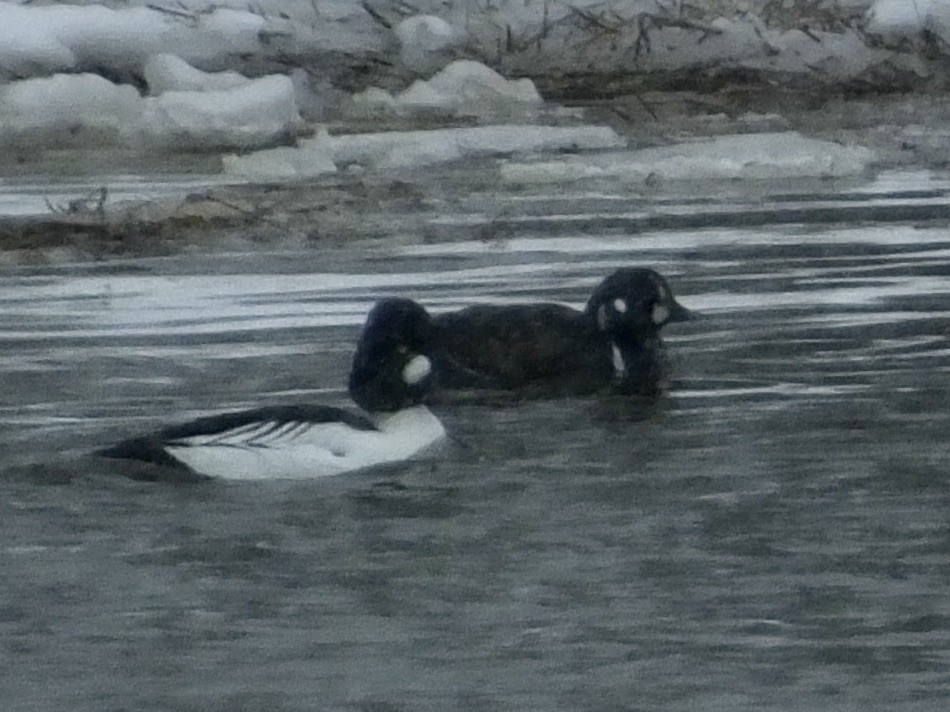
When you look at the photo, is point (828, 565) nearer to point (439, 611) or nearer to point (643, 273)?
point (439, 611)

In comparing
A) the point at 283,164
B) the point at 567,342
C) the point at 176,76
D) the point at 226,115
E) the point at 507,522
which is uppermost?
the point at 176,76

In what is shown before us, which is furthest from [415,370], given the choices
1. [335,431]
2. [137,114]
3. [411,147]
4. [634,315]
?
[137,114]

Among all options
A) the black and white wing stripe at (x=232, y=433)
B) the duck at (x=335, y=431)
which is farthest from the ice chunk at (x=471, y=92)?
the black and white wing stripe at (x=232, y=433)

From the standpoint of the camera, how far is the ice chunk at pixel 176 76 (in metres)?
16.2

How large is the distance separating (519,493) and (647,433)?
0.98 m

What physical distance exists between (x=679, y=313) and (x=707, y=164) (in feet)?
16.9

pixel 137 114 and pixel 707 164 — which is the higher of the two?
pixel 137 114

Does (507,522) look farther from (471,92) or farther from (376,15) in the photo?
(376,15)

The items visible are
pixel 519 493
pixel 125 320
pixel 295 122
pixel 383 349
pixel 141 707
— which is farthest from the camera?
pixel 295 122

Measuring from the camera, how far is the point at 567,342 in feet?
29.5

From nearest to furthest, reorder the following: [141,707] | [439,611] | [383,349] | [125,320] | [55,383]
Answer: [141,707] < [439,611] < [383,349] < [55,383] < [125,320]

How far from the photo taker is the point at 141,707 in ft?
16.9

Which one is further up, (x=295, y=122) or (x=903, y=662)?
(x=295, y=122)

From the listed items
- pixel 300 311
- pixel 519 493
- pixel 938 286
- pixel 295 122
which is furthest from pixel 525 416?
pixel 295 122
